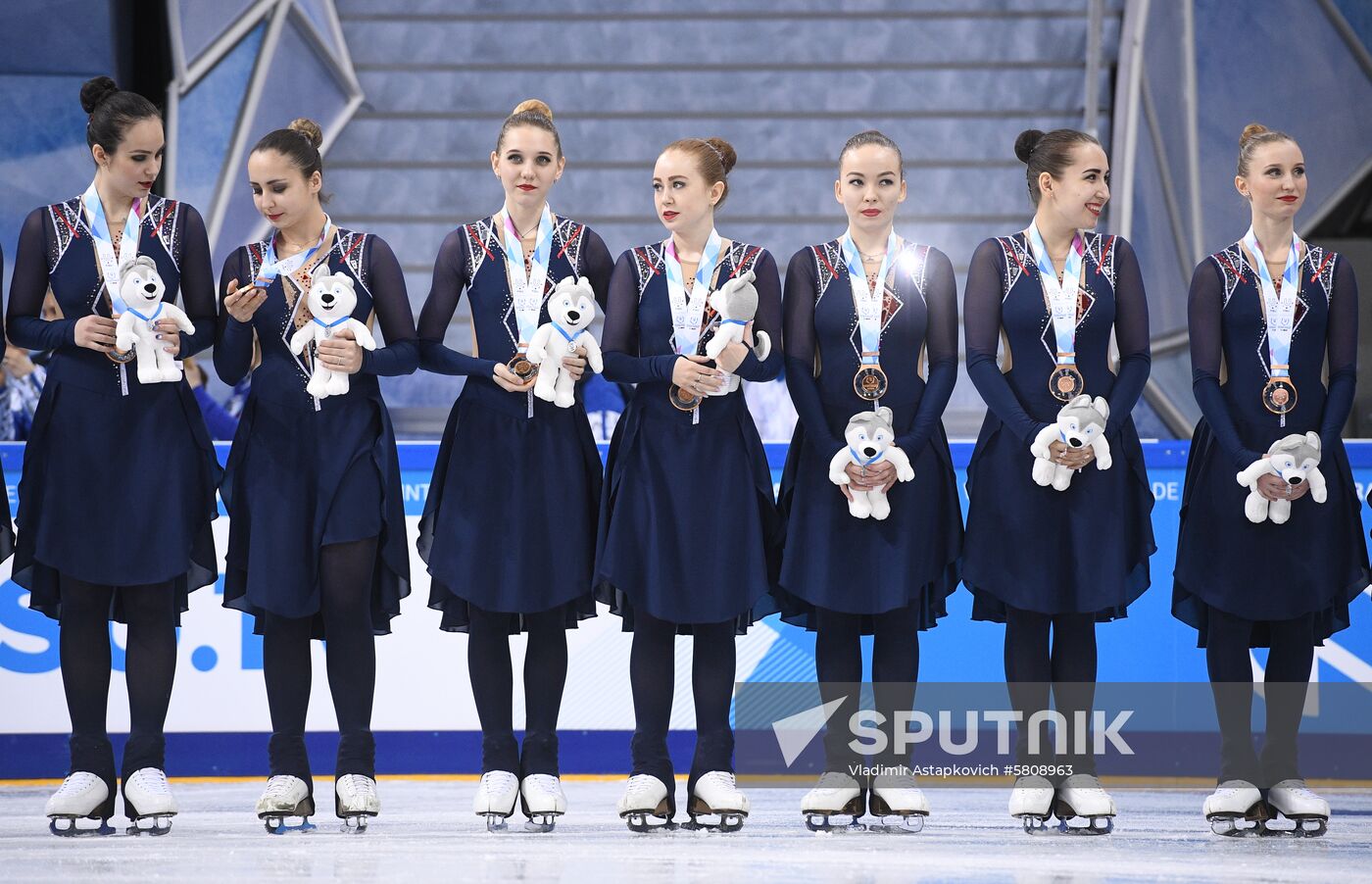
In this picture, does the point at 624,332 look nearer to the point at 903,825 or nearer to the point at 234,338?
the point at 234,338

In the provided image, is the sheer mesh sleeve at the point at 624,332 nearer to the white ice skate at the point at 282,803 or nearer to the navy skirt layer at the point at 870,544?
the navy skirt layer at the point at 870,544

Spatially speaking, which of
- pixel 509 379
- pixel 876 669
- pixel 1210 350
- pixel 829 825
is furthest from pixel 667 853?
pixel 1210 350

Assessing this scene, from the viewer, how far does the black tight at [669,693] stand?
346cm

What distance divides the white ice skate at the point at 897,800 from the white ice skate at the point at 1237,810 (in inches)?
27.8

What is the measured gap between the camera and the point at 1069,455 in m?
3.42

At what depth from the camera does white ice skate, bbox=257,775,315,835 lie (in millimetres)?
3439

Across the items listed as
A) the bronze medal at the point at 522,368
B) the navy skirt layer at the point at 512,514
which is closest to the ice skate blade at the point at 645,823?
the navy skirt layer at the point at 512,514

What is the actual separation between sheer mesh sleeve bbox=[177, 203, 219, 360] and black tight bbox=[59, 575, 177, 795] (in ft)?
1.99

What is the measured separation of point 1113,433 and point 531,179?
152 centimetres

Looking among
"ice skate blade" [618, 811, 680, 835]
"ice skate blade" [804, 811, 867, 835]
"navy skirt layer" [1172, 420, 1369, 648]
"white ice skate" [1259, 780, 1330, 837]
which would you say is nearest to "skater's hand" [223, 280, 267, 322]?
"ice skate blade" [618, 811, 680, 835]

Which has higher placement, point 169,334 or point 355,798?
point 169,334

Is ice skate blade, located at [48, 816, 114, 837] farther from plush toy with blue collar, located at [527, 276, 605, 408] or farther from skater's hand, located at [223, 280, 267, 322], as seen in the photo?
plush toy with blue collar, located at [527, 276, 605, 408]

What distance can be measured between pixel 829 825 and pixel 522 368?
4.28 ft

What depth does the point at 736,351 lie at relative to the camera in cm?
338
